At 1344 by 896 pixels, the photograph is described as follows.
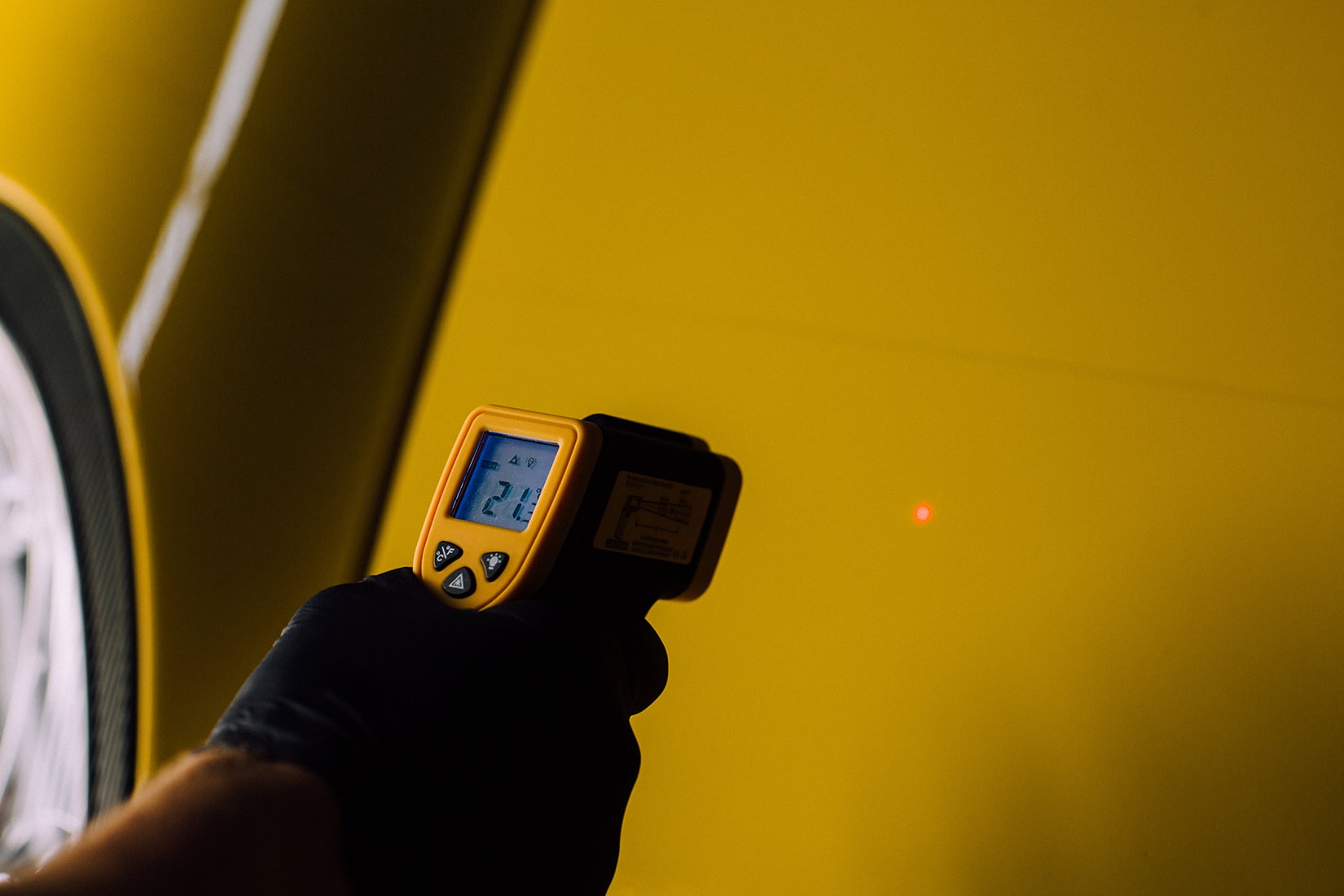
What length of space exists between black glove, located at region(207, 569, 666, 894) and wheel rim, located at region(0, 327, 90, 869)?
493mm

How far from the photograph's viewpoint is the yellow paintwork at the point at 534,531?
2.21ft

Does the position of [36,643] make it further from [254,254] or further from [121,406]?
[254,254]

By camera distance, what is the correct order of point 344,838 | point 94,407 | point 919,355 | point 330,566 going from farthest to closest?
point 330,566 < point 94,407 < point 919,355 < point 344,838

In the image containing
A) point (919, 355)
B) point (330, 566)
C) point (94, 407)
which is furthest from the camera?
point (330, 566)

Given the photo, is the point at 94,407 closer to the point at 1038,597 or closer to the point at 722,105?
the point at 722,105

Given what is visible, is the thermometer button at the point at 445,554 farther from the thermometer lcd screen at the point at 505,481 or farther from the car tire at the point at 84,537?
the car tire at the point at 84,537

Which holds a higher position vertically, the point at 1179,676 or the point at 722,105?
the point at 722,105

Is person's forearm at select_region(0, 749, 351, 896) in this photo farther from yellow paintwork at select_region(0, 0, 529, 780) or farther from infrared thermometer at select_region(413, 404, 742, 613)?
yellow paintwork at select_region(0, 0, 529, 780)

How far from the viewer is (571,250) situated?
1005mm

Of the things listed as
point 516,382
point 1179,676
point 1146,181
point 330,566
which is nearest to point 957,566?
point 1179,676

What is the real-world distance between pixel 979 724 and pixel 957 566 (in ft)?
0.43

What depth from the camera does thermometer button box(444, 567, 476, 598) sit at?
27.1 inches

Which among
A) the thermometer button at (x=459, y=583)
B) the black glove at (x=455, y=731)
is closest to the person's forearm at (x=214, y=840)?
the black glove at (x=455, y=731)

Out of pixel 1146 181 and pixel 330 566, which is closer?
pixel 1146 181
